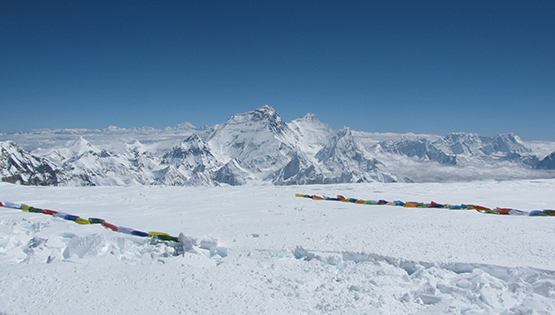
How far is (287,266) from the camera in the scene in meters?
5.67

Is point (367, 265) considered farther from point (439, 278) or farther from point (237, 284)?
point (237, 284)

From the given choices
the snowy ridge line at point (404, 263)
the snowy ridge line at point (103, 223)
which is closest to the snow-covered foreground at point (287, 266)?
the snowy ridge line at point (404, 263)

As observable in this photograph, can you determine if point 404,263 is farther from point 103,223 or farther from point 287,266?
point 103,223

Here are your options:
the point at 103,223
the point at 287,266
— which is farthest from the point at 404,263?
the point at 103,223

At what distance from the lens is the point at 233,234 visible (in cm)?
738

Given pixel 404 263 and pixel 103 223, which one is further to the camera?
pixel 103 223

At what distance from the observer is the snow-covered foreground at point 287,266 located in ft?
14.4

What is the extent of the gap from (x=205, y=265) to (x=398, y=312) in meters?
3.71

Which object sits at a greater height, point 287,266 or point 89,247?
point 89,247

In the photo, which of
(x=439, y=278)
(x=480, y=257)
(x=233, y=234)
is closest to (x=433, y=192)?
(x=480, y=257)

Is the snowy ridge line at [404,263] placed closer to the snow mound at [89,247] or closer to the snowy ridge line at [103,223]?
the snow mound at [89,247]

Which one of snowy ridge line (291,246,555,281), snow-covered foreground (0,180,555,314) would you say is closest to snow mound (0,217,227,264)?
snow-covered foreground (0,180,555,314)

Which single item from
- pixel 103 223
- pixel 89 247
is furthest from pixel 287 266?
pixel 103 223

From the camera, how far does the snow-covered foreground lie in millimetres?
4387
